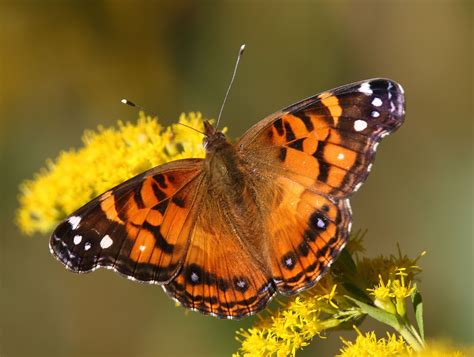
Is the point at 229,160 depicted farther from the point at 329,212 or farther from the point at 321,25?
the point at 321,25

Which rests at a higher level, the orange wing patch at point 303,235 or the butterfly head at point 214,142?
the butterfly head at point 214,142

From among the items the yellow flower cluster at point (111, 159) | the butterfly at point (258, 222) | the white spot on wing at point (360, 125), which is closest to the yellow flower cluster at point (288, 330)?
the butterfly at point (258, 222)

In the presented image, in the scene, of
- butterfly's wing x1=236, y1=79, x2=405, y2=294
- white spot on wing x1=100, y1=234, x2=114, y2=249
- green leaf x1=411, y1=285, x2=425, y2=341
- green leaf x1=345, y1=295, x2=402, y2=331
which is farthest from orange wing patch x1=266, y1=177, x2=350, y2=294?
white spot on wing x1=100, y1=234, x2=114, y2=249

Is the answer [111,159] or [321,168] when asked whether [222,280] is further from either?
[111,159]

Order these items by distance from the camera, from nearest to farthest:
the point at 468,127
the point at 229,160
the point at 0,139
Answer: the point at 229,160
the point at 468,127
the point at 0,139

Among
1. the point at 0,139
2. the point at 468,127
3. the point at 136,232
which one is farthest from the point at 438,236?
the point at 0,139

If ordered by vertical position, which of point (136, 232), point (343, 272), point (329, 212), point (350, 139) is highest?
point (136, 232)

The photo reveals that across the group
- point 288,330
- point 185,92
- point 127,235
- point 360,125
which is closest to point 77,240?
point 127,235

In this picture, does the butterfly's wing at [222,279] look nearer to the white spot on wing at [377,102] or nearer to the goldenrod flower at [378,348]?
the goldenrod flower at [378,348]
